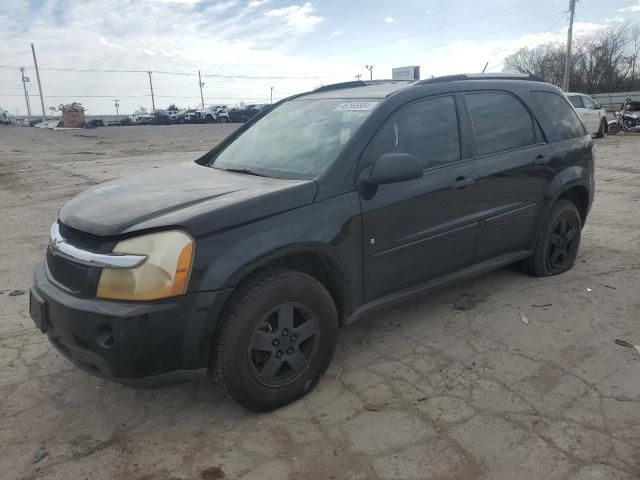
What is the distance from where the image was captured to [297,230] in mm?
2750

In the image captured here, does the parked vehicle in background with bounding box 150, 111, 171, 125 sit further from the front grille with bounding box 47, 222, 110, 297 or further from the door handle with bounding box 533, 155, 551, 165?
the front grille with bounding box 47, 222, 110, 297

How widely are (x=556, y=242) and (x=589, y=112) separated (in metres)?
16.2

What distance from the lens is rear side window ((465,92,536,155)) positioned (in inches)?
151

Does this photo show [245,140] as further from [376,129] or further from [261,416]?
[261,416]

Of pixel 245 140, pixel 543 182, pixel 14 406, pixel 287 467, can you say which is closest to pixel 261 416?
pixel 287 467

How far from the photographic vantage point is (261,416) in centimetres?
278

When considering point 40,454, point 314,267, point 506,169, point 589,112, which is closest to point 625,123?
point 589,112

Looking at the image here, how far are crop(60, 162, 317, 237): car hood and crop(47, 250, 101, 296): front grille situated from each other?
19cm

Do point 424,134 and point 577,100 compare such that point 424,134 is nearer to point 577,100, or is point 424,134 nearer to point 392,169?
point 392,169

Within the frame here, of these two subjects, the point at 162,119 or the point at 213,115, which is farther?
the point at 213,115

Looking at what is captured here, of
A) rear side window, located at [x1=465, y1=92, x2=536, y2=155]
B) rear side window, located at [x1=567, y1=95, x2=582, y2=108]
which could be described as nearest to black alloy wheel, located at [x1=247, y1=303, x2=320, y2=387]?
rear side window, located at [x1=465, y1=92, x2=536, y2=155]

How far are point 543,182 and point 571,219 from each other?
2.19 ft

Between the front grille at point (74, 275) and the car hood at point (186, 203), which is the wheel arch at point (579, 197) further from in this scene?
the front grille at point (74, 275)

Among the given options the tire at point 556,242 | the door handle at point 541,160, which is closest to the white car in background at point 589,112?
the tire at point 556,242
